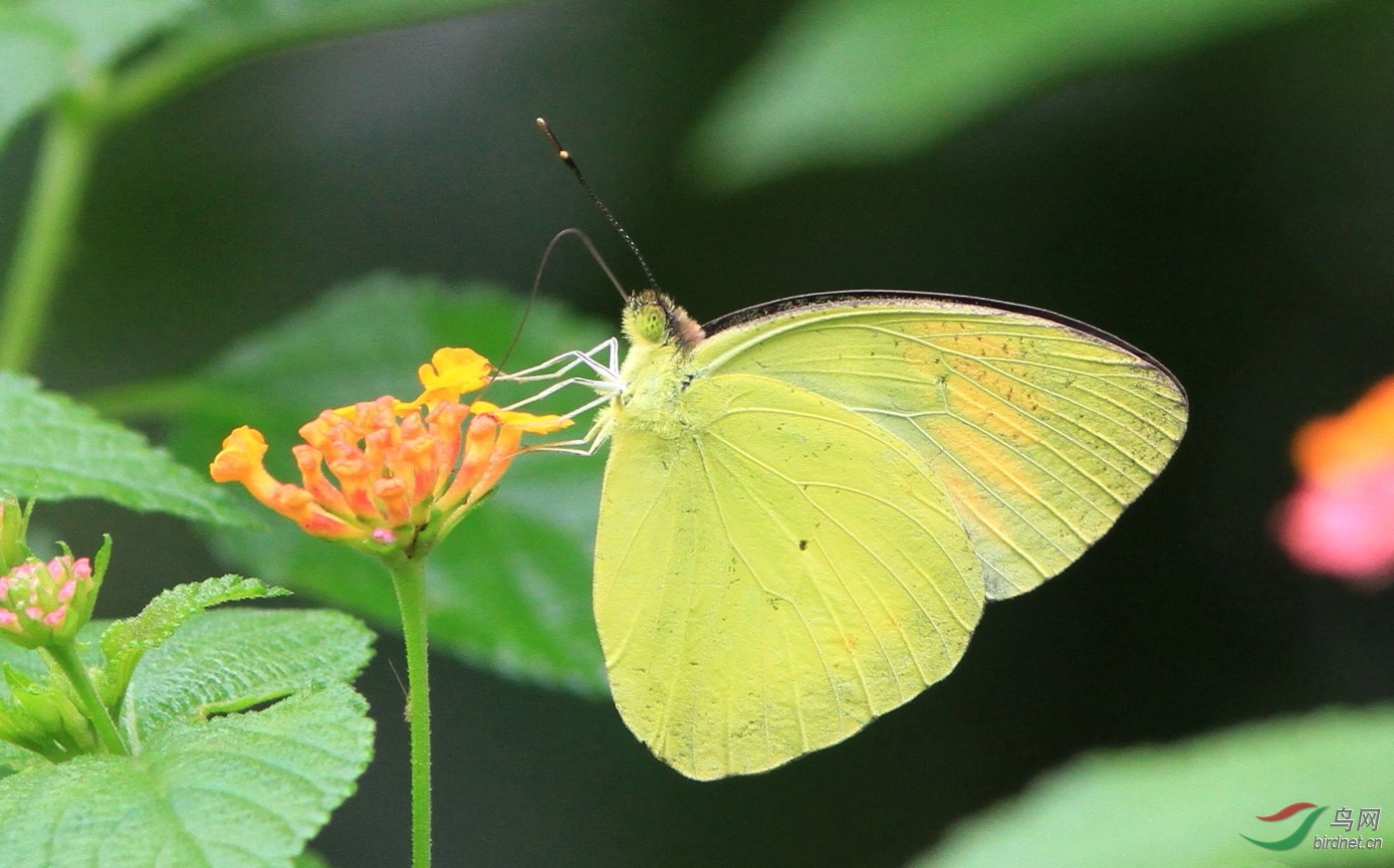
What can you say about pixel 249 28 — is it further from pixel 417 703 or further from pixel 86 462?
pixel 417 703

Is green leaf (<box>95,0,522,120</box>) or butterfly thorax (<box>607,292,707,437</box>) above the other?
green leaf (<box>95,0,522,120</box>)

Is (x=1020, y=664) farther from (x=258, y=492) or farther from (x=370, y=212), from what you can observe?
(x=258, y=492)

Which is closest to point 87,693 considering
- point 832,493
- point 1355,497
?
point 832,493

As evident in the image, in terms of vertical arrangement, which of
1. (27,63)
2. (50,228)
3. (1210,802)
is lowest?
(1210,802)

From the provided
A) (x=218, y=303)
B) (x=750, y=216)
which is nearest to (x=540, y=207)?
(x=750, y=216)

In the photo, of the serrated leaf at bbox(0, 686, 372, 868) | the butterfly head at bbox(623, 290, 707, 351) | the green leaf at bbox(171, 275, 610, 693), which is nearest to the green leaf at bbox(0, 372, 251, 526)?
the serrated leaf at bbox(0, 686, 372, 868)

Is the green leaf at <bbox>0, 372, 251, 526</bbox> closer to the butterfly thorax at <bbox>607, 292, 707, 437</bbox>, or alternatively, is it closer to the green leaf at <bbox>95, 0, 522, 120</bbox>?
the butterfly thorax at <bbox>607, 292, 707, 437</bbox>
